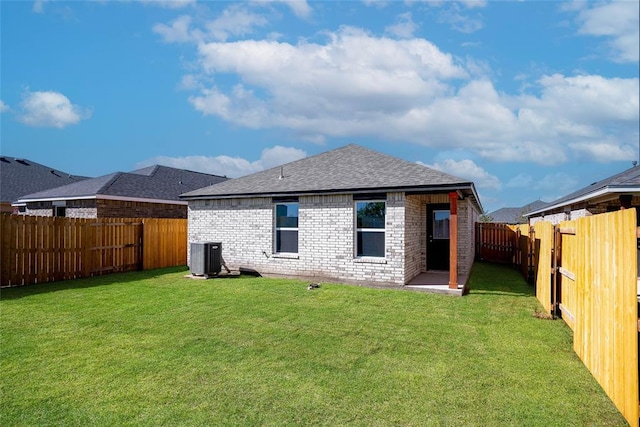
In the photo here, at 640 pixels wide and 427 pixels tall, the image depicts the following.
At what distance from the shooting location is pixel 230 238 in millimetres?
13141

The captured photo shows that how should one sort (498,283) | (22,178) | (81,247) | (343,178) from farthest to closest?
(22,178), (81,247), (343,178), (498,283)

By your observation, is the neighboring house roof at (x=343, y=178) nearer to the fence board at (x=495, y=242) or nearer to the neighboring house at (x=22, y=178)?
the fence board at (x=495, y=242)

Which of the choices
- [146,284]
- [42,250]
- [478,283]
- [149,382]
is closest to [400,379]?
[149,382]

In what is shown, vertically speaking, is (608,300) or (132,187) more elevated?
(132,187)

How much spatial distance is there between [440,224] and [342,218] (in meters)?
4.81

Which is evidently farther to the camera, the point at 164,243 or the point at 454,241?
the point at 164,243

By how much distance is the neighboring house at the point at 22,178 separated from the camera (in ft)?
73.4

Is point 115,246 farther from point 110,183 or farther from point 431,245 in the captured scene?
point 431,245

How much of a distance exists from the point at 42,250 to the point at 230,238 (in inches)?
220

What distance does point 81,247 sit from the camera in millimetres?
12070

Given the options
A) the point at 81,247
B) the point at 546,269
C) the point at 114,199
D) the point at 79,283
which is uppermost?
the point at 114,199

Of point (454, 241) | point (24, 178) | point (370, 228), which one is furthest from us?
point (24, 178)

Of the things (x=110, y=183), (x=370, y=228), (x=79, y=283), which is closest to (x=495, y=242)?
(x=370, y=228)

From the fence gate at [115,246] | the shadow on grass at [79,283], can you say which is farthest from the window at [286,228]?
the fence gate at [115,246]
